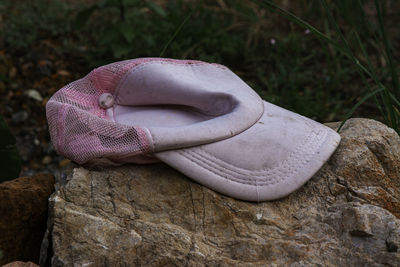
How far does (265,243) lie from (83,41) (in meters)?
2.73

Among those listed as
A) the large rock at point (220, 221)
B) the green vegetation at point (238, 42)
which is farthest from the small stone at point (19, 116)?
the large rock at point (220, 221)

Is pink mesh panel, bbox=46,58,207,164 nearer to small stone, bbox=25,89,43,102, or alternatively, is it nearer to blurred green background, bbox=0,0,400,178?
blurred green background, bbox=0,0,400,178

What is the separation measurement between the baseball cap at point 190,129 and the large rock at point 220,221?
0.21 feet

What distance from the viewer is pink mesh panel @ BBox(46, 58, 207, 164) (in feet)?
5.45

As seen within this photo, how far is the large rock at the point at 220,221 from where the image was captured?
147 cm

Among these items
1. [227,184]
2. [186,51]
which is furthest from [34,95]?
[227,184]

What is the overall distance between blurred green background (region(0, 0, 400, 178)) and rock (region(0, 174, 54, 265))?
1.21 metres

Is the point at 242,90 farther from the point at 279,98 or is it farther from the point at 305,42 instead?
the point at 305,42

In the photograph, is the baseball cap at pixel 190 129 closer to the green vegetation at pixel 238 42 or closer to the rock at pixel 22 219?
the rock at pixel 22 219

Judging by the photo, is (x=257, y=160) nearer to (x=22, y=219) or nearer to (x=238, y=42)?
(x=22, y=219)

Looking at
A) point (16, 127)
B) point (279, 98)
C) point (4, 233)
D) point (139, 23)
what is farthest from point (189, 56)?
point (4, 233)

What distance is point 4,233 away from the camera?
1692 millimetres

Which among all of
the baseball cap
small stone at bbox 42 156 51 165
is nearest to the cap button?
the baseball cap

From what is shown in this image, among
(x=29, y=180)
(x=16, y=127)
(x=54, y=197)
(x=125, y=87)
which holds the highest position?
(x=125, y=87)
